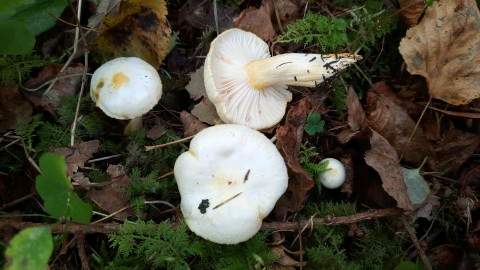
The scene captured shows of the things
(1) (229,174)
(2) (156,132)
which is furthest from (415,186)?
(2) (156,132)

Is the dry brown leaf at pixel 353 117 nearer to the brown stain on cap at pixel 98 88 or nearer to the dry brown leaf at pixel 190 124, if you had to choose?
the dry brown leaf at pixel 190 124

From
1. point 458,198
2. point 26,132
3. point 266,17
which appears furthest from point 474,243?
point 26,132

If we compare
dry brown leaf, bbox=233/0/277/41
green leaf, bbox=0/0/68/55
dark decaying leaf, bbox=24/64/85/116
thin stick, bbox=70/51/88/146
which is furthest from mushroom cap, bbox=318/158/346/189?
green leaf, bbox=0/0/68/55

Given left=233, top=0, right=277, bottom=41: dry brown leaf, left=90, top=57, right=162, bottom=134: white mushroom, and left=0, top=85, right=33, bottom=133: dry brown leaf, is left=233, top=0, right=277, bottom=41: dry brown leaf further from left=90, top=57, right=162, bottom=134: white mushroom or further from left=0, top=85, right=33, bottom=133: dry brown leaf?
left=0, top=85, right=33, bottom=133: dry brown leaf

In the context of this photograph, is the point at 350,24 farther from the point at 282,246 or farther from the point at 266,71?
the point at 282,246

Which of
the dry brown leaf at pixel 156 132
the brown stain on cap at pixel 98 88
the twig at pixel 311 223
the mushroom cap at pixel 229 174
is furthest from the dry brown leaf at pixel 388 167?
the brown stain on cap at pixel 98 88

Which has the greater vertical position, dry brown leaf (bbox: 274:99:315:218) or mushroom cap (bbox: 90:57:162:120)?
mushroom cap (bbox: 90:57:162:120)
